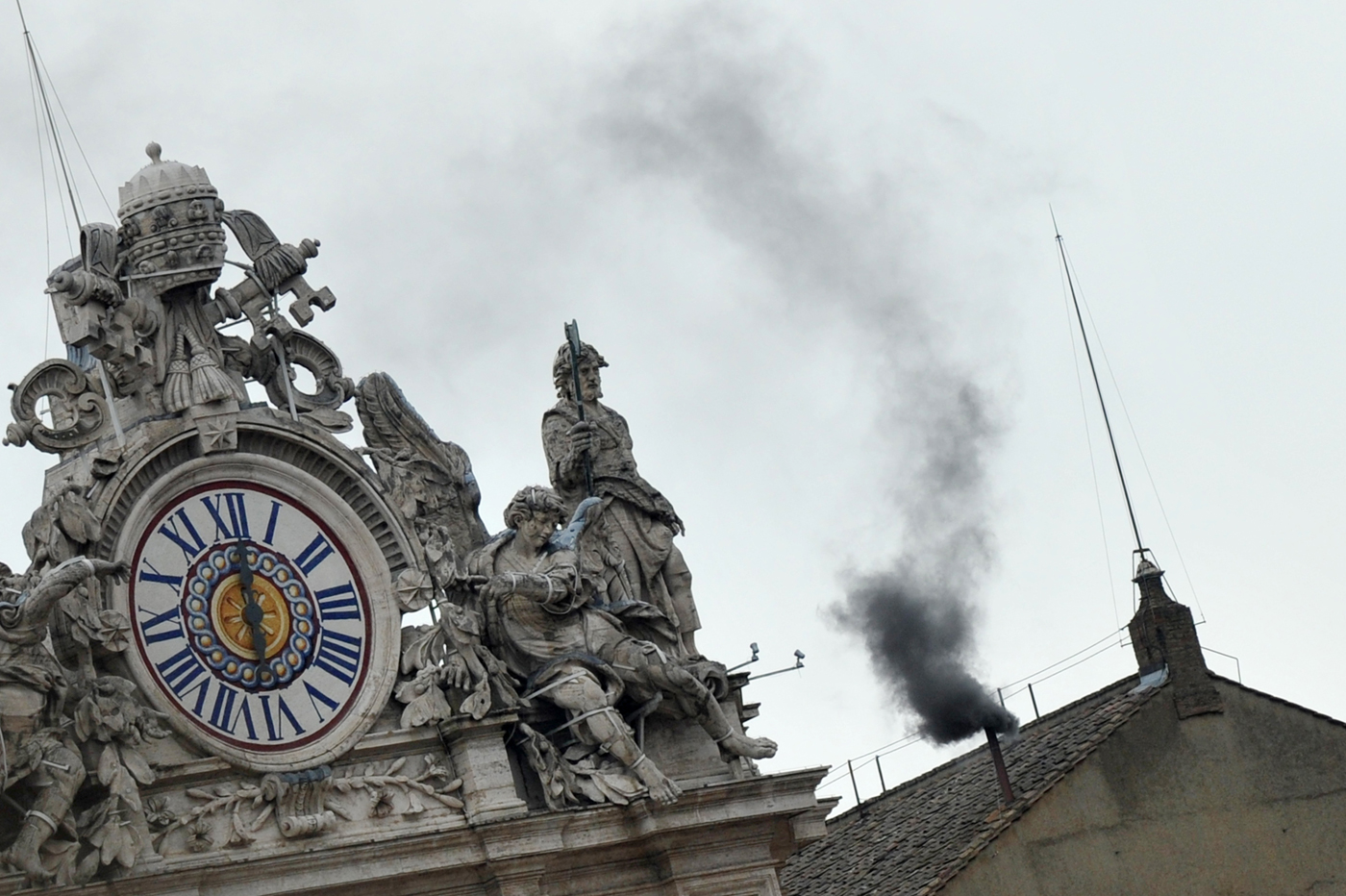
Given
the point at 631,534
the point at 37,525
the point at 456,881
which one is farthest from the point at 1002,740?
the point at 37,525

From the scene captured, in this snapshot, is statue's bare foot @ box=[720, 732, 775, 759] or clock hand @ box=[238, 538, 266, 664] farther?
statue's bare foot @ box=[720, 732, 775, 759]

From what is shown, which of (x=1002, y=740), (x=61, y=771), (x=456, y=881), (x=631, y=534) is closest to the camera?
(x=61, y=771)

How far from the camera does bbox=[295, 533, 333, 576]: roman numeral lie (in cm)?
1947

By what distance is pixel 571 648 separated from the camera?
1973 centimetres

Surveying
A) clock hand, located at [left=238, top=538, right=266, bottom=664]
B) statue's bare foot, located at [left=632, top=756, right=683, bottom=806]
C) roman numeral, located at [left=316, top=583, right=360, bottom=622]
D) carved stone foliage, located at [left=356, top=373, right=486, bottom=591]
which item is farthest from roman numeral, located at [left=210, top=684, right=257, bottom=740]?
statue's bare foot, located at [left=632, top=756, right=683, bottom=806]

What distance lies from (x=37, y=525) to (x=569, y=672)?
3.33m

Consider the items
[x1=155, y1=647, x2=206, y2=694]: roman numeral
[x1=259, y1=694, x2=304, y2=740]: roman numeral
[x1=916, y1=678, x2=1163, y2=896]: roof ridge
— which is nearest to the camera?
[x1=155, y1=647, x2=206, y2=694]: roman numeral

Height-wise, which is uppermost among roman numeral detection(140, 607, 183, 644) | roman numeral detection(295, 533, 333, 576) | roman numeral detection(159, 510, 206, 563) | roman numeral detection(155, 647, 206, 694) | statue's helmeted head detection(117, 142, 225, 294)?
statue's helmeted head detection(117, 142, 225, 294)

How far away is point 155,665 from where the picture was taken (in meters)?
18.7

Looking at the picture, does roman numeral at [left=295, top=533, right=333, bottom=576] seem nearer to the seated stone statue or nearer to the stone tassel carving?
the seated stone statue

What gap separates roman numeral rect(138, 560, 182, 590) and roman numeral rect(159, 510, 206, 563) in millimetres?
185

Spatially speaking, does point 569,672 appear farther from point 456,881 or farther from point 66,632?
point 66,632

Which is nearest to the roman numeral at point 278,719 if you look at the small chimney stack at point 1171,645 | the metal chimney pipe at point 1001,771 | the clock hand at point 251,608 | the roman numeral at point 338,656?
the clock hand at point 251,608

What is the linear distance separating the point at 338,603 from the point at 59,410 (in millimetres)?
2041
